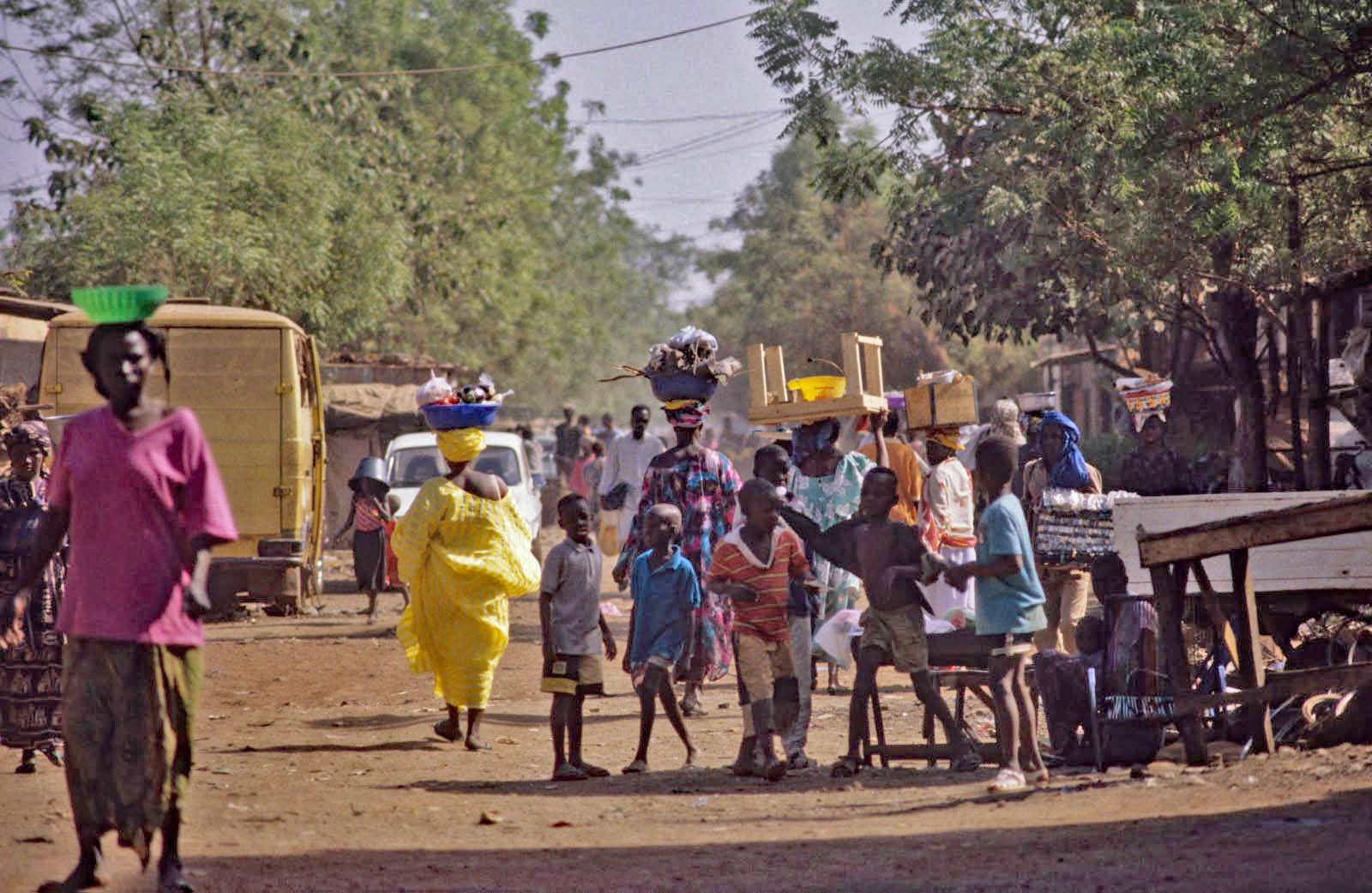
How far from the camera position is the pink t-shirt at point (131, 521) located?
18.5 ft

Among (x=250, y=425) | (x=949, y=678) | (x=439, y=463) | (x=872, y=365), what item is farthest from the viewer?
(x=439, y=463)

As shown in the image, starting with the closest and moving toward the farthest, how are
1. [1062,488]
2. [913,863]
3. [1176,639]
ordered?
[913,863]
[1176,639]
[1062,488]

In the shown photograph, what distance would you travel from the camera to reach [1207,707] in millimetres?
8180

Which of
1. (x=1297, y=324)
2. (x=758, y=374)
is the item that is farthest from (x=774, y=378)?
(x=1297, y=324)

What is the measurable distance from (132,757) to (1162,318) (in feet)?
51.9

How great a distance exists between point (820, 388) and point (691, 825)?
411 centimetres

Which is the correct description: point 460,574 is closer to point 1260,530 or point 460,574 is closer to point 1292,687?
point 1260,530

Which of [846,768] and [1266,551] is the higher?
[1266,551]

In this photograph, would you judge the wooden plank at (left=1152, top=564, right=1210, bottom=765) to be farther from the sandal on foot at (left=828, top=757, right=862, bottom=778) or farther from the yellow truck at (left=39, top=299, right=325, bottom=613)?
the yellow truck at (left=39, top=299, right=325, bottom=613)

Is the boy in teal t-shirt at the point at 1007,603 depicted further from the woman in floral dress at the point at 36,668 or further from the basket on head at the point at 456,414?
the woman in floral dress at the point at 36,668

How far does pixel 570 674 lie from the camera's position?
870cm

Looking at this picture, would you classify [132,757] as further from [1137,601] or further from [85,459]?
[1137,601]

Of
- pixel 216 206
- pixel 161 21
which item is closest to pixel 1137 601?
pixel 216 206

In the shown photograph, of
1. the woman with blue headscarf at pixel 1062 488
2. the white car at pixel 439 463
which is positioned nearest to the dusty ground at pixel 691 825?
the woman with blue headscarf at pixel 1062 488
